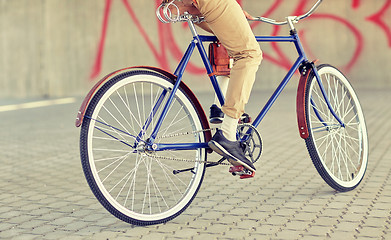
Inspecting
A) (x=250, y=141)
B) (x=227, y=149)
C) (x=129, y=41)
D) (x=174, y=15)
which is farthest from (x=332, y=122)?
(x=129, y=41)

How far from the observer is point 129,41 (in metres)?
14.2

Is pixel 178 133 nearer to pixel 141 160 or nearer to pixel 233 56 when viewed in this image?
pixel 141 160

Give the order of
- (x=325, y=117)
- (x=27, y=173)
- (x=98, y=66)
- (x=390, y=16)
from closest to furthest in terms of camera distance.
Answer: (x=325, y=117) → (x=27, y=173) → (x=390, y=16) → (x=98, y=66)

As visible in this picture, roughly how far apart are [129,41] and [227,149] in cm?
1070

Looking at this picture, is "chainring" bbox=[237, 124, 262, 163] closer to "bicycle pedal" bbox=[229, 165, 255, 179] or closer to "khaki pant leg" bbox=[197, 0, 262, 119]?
"bicycle pedal" bbox=[229, 165, 255, 179]

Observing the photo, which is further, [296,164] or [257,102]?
[257,102]

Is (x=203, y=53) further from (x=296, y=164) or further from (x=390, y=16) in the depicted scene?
(x=390, y=16)

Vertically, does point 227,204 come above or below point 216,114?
below

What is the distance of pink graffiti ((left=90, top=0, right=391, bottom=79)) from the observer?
44.1 feet

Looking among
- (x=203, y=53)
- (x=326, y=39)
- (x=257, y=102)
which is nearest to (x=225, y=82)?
(x=203, y=53)

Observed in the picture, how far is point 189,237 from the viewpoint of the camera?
3438mm

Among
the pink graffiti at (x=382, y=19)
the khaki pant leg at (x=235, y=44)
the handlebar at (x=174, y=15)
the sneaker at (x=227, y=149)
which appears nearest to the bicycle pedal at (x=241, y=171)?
the sneaker at (x=227, y=149)

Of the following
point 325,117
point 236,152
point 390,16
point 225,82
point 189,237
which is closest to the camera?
point 189,237

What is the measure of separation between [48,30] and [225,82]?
35.9 feet
